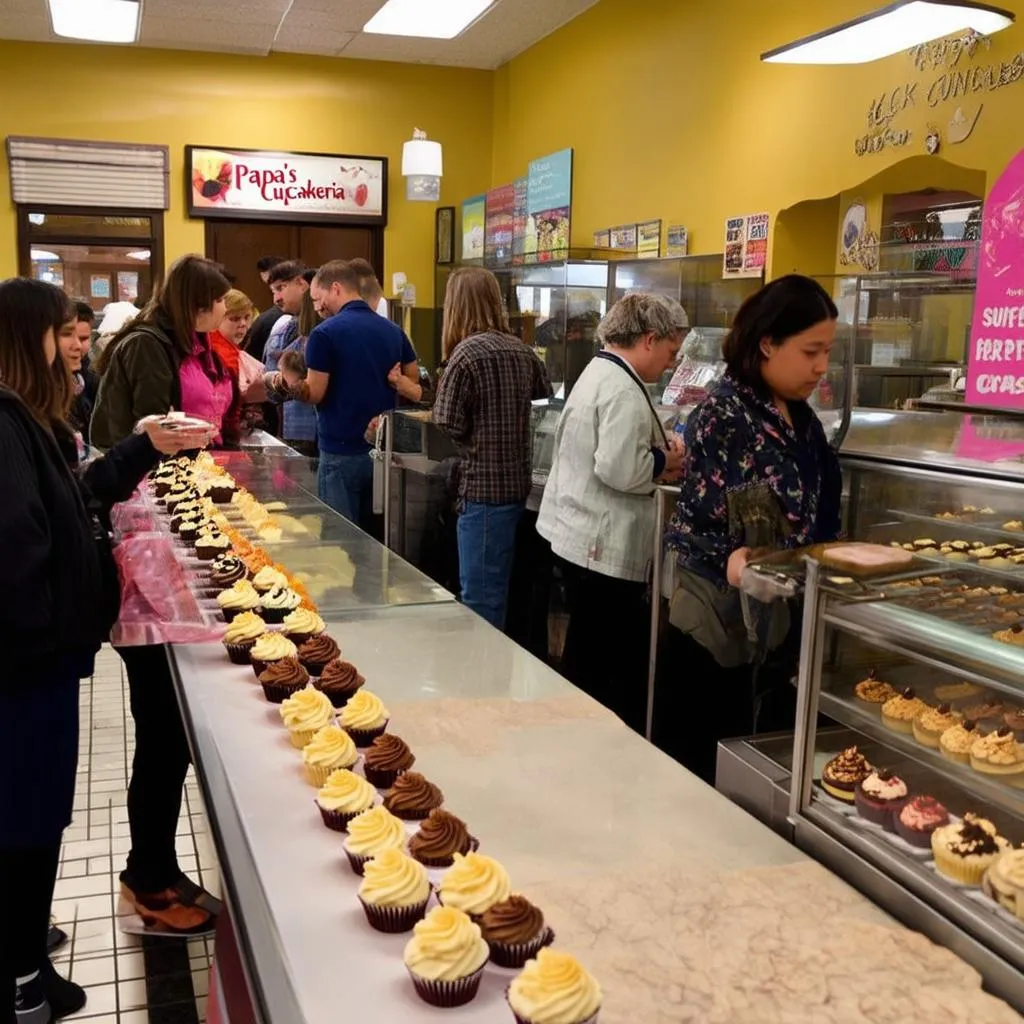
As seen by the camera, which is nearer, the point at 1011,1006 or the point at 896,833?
the point at 1011,1006

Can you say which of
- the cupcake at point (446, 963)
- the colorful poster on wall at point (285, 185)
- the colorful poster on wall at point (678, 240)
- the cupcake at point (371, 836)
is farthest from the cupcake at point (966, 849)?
the colorful poster on wall at point (285, 185)

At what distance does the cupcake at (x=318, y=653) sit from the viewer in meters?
2.43

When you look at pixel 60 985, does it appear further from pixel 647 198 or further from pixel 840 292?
pixel 647 198

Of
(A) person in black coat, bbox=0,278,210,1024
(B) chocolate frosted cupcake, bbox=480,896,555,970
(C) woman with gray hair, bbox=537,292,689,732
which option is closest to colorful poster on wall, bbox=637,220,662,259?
(C) woman with gray hair, bbox=537,292,689,732

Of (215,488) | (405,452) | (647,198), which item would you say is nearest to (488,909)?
(215,488)

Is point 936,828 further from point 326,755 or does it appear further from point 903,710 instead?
point 326,755

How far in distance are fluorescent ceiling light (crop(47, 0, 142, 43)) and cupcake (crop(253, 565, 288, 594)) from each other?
5.83 metres

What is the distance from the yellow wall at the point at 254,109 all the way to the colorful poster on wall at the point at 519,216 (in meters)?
1.47

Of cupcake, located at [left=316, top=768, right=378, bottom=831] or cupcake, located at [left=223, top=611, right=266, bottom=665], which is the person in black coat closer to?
cupcake, located at [left=223, top=611, right=266, bottom=665]

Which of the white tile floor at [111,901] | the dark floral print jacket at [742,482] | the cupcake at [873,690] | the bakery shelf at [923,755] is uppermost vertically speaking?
the dark floral print jacket at [742,482]

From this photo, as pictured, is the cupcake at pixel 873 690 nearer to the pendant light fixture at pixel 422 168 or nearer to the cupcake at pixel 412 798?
the cupcake at pixel 412 798

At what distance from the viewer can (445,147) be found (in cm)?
1066

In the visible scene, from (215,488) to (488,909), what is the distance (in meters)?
3.10

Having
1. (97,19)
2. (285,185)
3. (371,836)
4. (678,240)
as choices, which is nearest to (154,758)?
(371,836)
